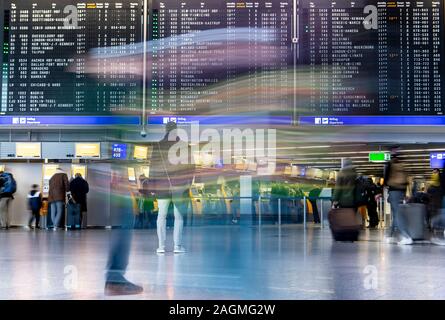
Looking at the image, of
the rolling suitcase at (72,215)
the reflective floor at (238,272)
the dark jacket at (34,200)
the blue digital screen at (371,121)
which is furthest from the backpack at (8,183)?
the blue digital screen at (371,121)

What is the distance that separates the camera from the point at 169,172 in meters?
8.39

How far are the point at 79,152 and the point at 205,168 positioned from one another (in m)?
3.41

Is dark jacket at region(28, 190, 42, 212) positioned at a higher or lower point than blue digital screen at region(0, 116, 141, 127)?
lower

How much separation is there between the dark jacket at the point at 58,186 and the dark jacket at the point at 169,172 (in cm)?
725

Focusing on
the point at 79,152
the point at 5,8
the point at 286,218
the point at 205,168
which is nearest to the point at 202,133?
the point at 5,8

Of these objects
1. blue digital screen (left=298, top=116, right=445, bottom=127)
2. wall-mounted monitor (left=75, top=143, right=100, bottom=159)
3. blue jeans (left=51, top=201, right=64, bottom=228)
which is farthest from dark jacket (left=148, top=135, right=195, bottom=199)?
blue jeans (left=51, top=201, right=64, bottom=228)

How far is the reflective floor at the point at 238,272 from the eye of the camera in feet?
16.2

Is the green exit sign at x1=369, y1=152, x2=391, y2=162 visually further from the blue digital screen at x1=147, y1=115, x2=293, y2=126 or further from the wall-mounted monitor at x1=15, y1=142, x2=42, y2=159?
the blue digital screen at x1=147, y1=115, x2=293, y2=126

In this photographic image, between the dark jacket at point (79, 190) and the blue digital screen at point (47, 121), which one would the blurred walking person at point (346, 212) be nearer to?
the blue digital screen at point (47, 121)

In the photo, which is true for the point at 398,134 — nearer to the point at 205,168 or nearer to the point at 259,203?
the point at 205,168

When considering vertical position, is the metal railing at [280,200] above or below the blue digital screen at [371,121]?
below

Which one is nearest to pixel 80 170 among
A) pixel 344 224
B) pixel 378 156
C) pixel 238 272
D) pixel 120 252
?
pixel 344 224

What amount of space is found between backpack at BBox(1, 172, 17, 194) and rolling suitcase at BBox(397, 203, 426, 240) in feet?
28.8

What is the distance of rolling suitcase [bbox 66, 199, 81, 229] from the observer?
16000 mm
